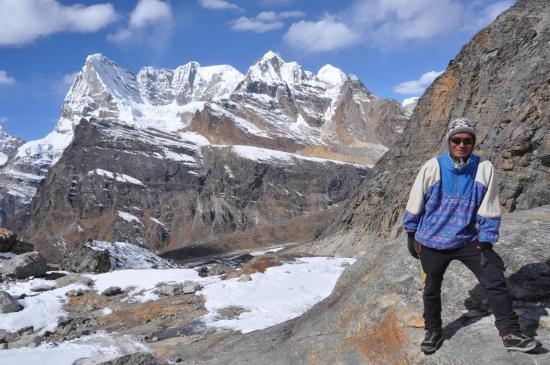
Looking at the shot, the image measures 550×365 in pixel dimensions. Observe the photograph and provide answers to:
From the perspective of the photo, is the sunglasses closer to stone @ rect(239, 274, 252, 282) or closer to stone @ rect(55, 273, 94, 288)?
stone @ rect(239, 274, 252, 282)

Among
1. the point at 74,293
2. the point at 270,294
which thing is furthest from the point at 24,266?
the point at 270,294

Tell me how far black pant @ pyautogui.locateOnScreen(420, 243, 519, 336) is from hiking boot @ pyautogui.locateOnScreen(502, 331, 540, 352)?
66 mm

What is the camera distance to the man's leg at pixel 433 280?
6232mm

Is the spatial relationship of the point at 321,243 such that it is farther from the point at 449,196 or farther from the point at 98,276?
the point at 449,196

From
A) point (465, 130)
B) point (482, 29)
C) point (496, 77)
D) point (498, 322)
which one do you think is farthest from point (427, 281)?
point (482, 29)

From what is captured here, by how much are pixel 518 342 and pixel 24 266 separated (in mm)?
28062

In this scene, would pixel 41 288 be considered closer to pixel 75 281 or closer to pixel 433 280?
pixel 75 281

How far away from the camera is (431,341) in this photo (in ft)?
20.9

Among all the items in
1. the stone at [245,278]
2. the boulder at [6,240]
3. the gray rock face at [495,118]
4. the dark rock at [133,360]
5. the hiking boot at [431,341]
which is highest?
the gray rock face at [495,118]

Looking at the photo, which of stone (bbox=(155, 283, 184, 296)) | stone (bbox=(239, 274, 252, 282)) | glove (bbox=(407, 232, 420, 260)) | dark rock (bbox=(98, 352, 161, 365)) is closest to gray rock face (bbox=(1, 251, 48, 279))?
stone (bbox=(155, 283, 184, 296))

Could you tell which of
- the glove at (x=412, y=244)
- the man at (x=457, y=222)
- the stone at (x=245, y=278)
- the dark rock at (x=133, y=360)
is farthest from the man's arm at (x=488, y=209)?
the stone at (x=245, y=278)

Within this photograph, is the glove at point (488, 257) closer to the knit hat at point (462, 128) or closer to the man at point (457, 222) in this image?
the man at point (457, 222)

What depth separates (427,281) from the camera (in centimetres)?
632

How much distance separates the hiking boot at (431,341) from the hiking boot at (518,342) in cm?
89
